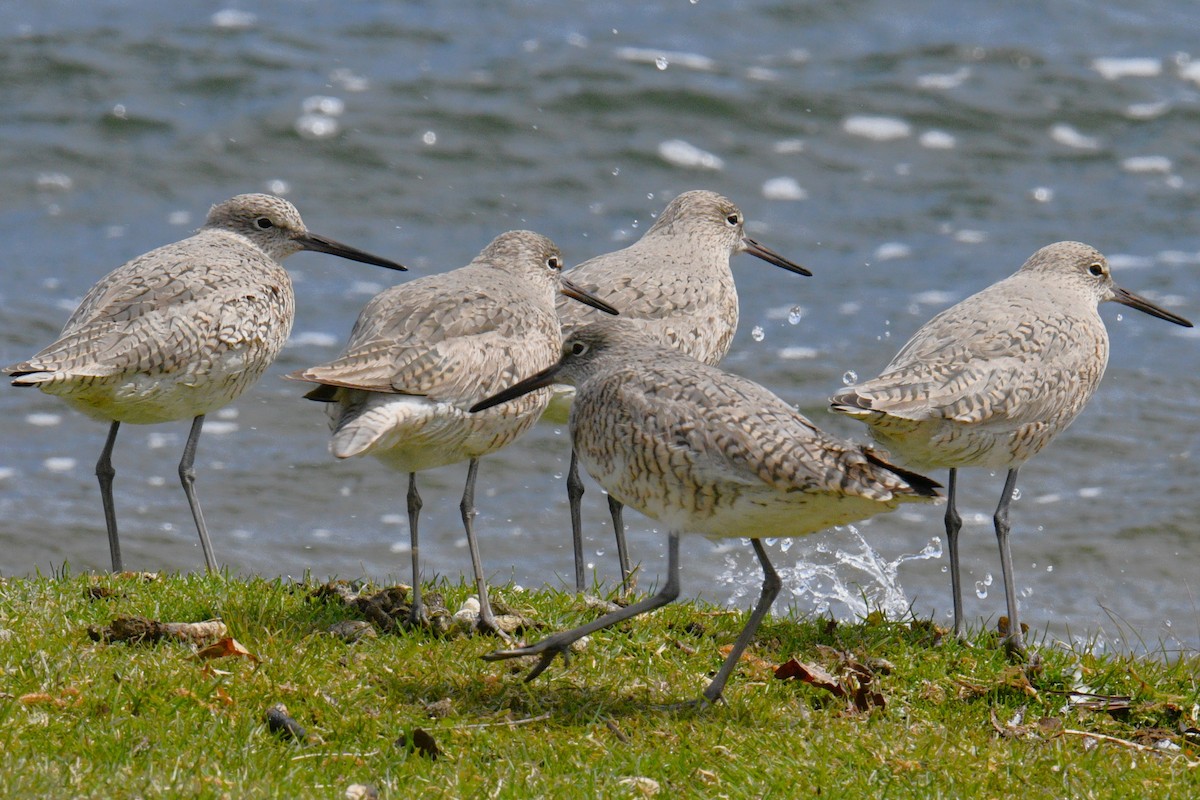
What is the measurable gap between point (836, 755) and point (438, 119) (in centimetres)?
1270

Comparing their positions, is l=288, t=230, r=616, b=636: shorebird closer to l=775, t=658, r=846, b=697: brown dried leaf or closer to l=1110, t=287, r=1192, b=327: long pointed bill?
l=775, t=658, r=846, b=697: brown dried leaf

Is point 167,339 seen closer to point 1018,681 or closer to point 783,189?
point 1018,681

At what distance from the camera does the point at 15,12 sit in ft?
58.9

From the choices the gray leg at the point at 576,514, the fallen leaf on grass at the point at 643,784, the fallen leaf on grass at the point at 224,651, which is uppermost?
the fallen leaf on grass at the point at 643,784

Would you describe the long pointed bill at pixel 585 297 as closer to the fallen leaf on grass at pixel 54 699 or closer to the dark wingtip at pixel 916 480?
the dark wingtip at pixel 916 480

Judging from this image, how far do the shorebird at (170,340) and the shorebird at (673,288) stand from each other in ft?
5.14

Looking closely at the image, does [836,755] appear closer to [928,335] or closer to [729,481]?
[729,481]

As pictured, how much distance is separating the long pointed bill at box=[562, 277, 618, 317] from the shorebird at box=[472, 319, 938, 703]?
6.39 ft

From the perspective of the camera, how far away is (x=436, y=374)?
6.25 meters

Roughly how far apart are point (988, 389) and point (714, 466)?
2.06 meters

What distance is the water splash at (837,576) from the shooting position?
8.40 metres

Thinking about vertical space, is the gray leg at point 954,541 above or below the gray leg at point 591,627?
below

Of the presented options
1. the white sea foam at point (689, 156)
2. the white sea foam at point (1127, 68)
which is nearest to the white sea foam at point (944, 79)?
the white sea foam at point (1127, 68)

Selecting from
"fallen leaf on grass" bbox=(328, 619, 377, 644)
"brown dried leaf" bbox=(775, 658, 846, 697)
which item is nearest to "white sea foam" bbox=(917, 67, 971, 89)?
"brown dried leaf" bbox=(775, 658, 846, 697)
